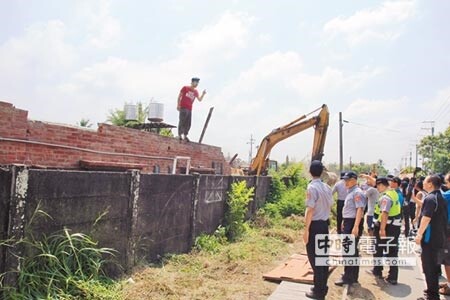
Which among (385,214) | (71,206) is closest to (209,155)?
(385,214)

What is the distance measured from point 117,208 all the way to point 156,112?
7.35 metres

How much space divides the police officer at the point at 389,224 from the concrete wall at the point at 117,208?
333cm

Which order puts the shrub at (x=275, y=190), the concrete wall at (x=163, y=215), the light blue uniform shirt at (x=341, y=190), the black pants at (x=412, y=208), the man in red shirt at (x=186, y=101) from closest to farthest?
the concrete wall at (x=163, y=215)
the light blue uniform shirt at (x=341, y=190)
the black pants at (x=412, y=208)
the man in red shirt at (x=186, y=101)
the shrub at (x=275, y=190)

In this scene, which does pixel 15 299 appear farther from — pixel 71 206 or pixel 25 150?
pixel 25 150

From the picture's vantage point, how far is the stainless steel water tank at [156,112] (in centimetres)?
1187

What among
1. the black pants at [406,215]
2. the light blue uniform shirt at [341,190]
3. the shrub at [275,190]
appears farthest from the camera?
the shrub at [275,190]

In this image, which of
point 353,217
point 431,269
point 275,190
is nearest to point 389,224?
point 353,217

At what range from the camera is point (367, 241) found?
22.2ft

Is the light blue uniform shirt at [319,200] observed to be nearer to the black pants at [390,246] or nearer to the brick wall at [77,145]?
the black pants at [390,246]

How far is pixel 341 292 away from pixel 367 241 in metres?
1.67

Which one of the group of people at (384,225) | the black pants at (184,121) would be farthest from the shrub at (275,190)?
the group of people at (384,225)

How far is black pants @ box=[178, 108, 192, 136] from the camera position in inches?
418

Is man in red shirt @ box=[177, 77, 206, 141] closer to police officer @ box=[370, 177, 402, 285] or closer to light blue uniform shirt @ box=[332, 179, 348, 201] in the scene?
light blue uniform shirt @ box=[332, 179, 348, 201]

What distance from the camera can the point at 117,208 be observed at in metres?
4.89
